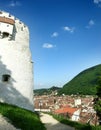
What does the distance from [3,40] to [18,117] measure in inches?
424

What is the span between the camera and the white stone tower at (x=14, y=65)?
25.1 metres

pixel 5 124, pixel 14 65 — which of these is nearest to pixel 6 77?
pixel 14 65

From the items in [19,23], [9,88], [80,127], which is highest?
[19,23]

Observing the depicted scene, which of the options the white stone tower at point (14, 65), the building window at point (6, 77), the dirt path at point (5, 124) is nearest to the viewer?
the dirt path at point (5, 124)

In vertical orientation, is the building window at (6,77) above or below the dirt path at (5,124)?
above

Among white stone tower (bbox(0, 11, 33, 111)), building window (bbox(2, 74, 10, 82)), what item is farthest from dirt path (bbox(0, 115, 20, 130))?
building window (bbox(2, 74, 10, 82))

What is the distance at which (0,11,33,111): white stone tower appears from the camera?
2509cm

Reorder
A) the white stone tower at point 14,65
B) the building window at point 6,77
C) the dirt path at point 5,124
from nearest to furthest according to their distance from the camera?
the dirt path at point 5,124, the white stone tower at point 14,65, the building window at point 6,77

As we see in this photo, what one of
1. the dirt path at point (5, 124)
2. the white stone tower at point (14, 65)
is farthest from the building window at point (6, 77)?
the dirt path at point (5, 124)

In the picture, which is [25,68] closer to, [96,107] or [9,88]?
[9,88]

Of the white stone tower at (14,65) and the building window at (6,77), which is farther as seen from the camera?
the building window at (6,77)

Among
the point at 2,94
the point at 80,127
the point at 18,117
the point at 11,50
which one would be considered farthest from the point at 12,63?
the point at 18,117

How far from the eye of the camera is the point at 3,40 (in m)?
25.5

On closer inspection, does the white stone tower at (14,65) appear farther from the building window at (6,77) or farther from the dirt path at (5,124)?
the dirt path at (5,124)
